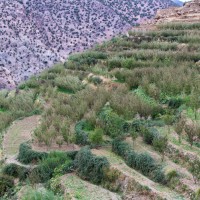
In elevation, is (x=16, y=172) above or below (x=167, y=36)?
below

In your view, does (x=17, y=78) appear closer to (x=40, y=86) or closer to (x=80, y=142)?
(x=40, y=86)

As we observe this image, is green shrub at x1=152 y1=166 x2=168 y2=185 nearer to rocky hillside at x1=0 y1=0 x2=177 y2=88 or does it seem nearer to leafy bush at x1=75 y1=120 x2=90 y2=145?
leafy bush at x1=75 y1=120 x2=90 y2=145

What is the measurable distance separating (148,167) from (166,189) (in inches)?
39.3

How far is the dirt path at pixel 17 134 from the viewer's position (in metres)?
14.6

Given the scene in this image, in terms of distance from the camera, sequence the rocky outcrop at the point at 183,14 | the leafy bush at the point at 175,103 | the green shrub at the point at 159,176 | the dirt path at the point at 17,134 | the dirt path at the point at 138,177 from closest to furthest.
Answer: the dirt path at the point at 138,177 → the green shrub at the point at 159,176 → the dirt path at the point at 17,134 → the leafy bush at the point at 175,103 → the rocky outcrop at the point at 183,14

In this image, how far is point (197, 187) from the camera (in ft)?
30.6

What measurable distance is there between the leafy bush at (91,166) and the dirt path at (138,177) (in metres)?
0.26

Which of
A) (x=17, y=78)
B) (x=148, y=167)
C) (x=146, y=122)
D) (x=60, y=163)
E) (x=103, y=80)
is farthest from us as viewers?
(x=17, y=78)

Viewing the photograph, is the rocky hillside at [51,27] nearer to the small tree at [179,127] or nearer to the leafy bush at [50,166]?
the leafy bush at [50,166]

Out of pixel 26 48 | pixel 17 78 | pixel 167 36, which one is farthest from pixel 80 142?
pixel 26 48

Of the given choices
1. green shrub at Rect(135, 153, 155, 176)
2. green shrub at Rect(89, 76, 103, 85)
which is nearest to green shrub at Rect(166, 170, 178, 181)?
green shrub at Rect(135, 153, 155, 176)

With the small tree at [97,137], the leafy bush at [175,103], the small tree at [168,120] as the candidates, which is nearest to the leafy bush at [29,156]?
the small tree at [97,137]

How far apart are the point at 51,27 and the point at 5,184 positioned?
44.8 meters

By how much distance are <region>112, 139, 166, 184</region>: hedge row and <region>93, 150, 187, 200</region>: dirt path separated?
147mm
